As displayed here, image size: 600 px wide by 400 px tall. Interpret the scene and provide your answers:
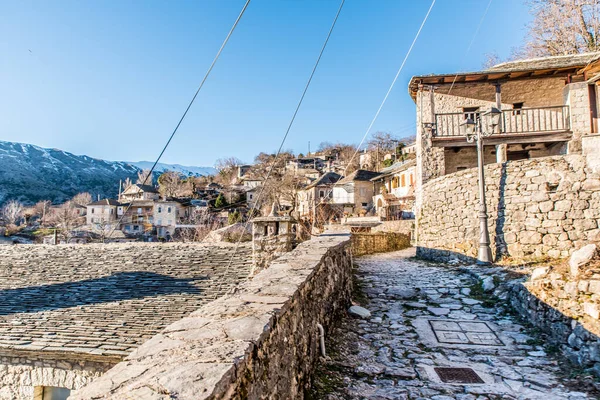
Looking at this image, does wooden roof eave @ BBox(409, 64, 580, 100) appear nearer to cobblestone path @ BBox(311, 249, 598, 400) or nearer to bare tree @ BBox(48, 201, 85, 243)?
cobblestone path @ BBox(311, 249, 598, 400)

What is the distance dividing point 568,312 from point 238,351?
351 cm

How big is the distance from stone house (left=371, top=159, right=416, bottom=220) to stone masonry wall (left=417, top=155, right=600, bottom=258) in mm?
13104

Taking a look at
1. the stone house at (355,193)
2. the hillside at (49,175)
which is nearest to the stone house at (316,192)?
the stone house at (355,193)

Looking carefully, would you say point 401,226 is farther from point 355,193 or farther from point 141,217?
Result: point 141,217

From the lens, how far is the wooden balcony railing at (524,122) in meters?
13.4

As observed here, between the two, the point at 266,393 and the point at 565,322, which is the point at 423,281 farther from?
the point at 266,393

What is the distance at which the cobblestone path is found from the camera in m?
2.54

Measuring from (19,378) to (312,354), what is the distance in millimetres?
5960

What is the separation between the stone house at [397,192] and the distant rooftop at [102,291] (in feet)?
53.9

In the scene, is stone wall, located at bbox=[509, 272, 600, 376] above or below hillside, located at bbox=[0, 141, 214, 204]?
below

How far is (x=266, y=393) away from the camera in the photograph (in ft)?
5.12

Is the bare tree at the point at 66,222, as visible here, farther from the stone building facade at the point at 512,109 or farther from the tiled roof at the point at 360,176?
the stone building facade at the point at 512,109

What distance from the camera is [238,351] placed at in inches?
54.7

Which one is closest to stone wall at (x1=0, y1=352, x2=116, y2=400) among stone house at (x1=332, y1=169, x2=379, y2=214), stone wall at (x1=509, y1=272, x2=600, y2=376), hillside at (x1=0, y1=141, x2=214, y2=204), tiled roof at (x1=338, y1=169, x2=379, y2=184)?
stone wall at (x1=509, y1=272, x2=600, y2=376)
